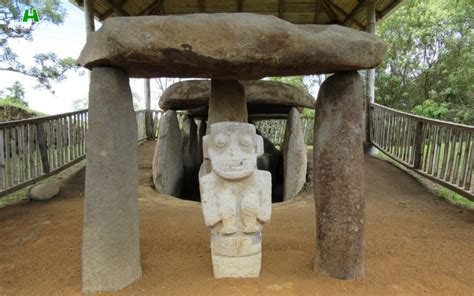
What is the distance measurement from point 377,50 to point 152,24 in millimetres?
1912

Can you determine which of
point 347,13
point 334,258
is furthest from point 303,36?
point 347,13

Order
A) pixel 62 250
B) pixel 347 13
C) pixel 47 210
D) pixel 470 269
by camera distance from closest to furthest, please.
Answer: pixel 470 269
pixel 62 250
pixel 47 210
pixel 347 13

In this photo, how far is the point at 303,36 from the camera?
3.05m

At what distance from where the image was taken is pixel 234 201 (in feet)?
11.4

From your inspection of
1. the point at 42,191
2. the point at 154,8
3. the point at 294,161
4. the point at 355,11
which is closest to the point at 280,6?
the point at 355,11

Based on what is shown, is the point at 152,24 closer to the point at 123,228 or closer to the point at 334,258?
the point at 123,228

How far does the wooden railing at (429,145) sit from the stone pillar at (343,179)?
3.04 metres

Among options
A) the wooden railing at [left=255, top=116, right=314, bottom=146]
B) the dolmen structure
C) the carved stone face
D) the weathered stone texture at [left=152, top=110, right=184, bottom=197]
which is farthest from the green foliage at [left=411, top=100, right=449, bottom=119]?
the carved stone face

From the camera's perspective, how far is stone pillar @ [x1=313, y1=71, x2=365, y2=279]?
11.4ft

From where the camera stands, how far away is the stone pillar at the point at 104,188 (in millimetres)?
3242

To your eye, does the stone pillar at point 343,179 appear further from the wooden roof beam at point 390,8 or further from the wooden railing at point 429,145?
the wooden roof beam at point 390,8

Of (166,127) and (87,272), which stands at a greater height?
(166,127)

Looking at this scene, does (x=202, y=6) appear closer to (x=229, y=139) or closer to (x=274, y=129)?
(x=274, y=129)

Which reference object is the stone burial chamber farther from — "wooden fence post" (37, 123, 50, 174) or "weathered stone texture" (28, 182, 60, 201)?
"wooden fence post" (37, 123, 50, 174)
